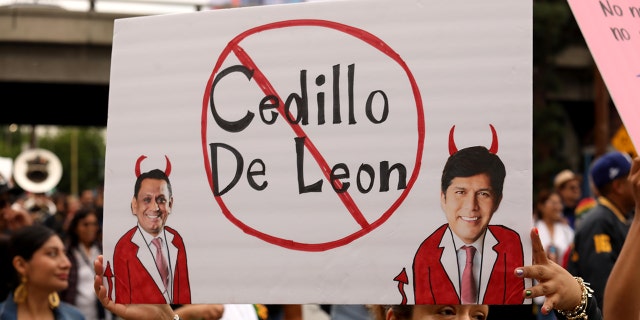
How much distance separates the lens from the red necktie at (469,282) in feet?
9.16

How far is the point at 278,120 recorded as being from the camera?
3029 mm

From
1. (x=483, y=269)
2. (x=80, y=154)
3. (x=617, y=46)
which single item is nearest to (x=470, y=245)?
(x=483, y=269)

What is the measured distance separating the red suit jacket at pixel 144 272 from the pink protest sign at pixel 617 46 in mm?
1375

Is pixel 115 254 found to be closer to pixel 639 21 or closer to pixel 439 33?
pixel 439 33

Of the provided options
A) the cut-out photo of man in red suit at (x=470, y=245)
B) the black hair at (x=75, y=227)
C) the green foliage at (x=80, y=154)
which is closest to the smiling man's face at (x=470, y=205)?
the cut-out photo of man in red suit at (x=470, y=245)

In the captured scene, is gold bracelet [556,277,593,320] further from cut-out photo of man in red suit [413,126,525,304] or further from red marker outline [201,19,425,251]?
red marker outline [201,19,425,251]

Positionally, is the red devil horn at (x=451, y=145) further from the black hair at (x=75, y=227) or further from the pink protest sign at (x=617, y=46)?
the black hair at (x=75, y=227)

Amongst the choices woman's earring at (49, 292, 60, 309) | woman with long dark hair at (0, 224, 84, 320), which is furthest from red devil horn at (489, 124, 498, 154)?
woman's earring at (49, 292, 60, 309)

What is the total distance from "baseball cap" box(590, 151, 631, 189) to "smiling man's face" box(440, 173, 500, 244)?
320 centimetres

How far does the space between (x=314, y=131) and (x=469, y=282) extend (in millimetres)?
646

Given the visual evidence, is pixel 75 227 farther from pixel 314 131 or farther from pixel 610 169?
pixel 314 131

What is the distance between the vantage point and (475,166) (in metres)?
2.79

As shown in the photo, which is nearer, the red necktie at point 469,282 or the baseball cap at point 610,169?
the red necktie at point 469,282

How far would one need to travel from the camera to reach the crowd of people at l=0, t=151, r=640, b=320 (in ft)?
9.23
